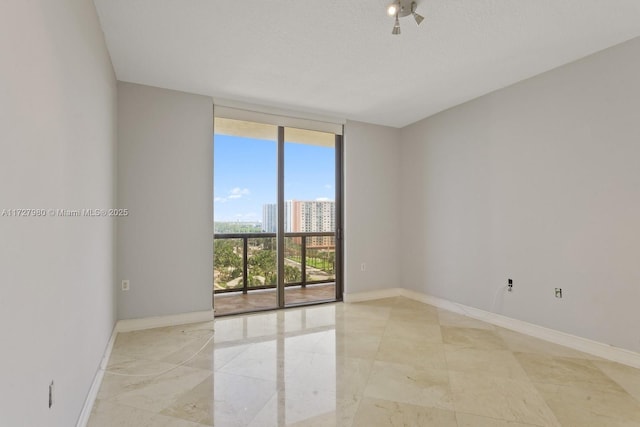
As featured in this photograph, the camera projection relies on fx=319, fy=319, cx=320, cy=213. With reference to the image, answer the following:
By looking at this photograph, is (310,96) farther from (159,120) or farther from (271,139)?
(159,120)

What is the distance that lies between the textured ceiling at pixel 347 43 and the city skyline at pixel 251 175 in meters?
0.80

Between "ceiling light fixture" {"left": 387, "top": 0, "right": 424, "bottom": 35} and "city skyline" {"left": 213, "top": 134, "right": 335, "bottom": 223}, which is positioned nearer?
"ceiling light fixture" {"left": 387, "top": 0, "right": 424, "bottom": 35}

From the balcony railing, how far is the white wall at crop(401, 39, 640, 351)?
5.87 feet

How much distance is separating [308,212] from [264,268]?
109 cm

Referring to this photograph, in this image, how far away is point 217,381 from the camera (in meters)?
2.26

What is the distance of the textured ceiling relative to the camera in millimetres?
2145

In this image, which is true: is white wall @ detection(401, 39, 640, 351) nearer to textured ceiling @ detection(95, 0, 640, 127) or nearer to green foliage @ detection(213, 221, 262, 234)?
textured ceiling @ detection(95, 0, 640, 127)

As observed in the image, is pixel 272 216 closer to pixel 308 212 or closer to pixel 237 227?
pixel 237 227

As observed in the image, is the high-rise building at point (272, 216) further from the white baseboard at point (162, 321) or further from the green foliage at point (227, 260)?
the white baseboard at point (162, 321)

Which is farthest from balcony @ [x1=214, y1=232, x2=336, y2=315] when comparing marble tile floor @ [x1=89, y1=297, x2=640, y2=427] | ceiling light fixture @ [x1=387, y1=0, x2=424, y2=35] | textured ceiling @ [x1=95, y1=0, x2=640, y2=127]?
ceiling light fixture @ [x1=387, y1=0, x2=424, y2=35]

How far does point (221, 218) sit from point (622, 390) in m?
4.01

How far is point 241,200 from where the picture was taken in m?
4.20

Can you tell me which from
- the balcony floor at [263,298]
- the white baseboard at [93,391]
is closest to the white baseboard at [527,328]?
the balcony floor at [263,298]

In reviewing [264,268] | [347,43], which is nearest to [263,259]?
[264,268]
